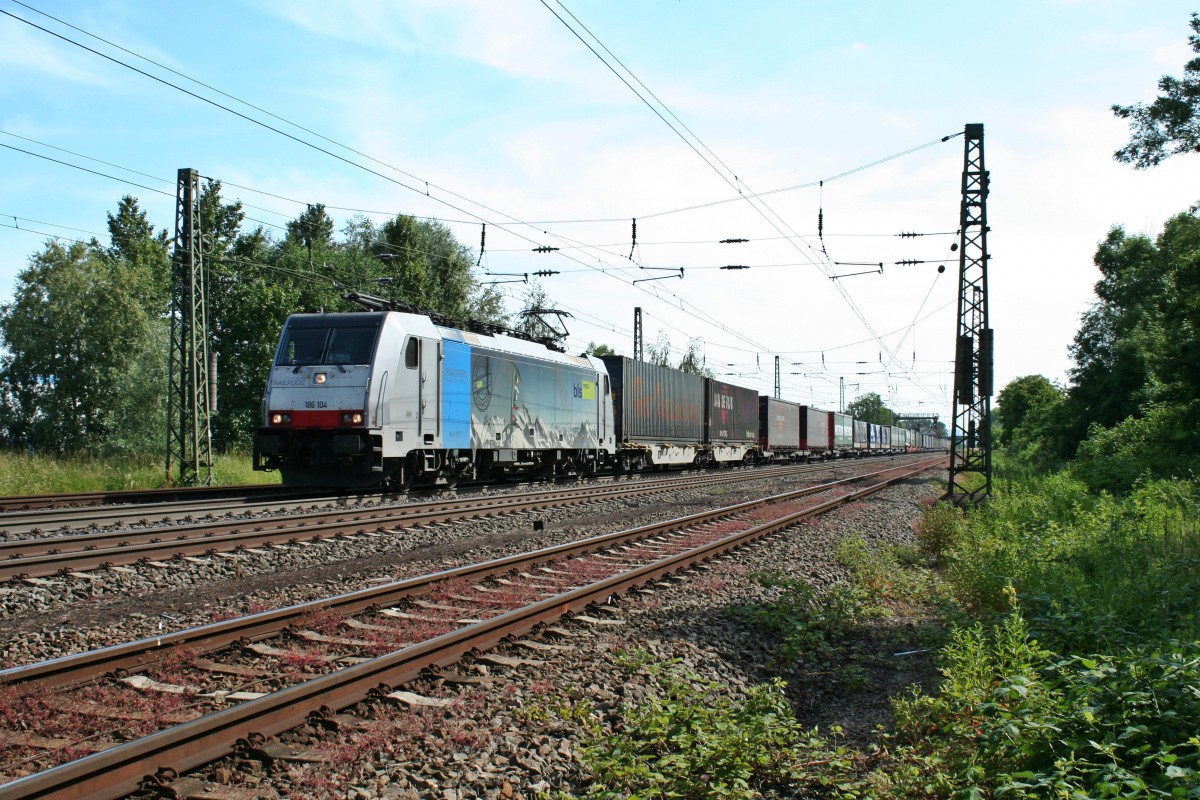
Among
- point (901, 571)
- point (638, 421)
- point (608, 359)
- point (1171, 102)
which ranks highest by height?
point (1171, 102)

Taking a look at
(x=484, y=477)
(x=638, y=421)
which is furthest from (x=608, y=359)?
(x=484, y=477)

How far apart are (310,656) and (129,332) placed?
3645cm

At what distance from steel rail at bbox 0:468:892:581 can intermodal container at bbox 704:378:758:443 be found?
18521 millimetres

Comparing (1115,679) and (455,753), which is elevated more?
(1115,679)

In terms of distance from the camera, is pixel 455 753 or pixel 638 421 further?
pixel 638 421

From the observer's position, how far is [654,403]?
2834cm

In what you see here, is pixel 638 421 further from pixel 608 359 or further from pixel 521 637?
pixel 521 637

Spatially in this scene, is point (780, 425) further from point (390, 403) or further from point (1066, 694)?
point (1066, 694)

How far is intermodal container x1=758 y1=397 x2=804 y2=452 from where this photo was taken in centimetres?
4181

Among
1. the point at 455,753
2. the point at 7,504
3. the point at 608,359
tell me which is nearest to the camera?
the point at 455,753

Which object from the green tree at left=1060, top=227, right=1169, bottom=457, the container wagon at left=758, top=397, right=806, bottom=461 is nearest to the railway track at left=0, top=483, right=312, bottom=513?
the green tree at left=1060, top=227, right=1169, bottom=457

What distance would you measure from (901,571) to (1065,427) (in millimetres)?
31653

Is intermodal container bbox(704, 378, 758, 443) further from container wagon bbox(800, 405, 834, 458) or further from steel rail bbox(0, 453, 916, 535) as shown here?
steel rail bbox(0, 453, 916, 535)

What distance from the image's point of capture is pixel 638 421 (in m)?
27.2
